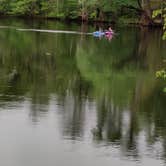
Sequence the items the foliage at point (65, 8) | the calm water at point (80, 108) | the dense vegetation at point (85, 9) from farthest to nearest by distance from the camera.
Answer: the foliage at point (65, 8) → the dense vegetation at point (85, 9) → the calm water at point (80, 108)

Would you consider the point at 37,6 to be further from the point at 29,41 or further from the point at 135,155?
the point at 135,155

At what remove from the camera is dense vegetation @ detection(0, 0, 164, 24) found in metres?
75.9

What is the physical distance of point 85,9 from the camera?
273 feet

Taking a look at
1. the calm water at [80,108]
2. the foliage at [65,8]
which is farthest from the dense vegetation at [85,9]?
the calm water at [80,108]

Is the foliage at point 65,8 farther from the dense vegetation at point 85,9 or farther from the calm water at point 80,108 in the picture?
the calm water at point 80,108

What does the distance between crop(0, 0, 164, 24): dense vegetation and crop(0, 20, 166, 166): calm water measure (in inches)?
1278

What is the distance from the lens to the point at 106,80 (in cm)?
3100

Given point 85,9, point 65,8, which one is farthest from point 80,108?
point 65,8

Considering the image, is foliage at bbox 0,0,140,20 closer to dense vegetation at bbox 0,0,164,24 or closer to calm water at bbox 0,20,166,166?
dense vegetation at bbox 0,0,164,24

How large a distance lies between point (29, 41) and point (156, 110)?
2673 centimetres

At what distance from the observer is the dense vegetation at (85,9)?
75.9 m

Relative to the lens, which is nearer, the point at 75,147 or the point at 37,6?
the point at 75,147

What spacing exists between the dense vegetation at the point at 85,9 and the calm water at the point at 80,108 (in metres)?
32.5

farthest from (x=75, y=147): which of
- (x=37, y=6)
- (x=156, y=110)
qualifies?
(x=37, y=6)
